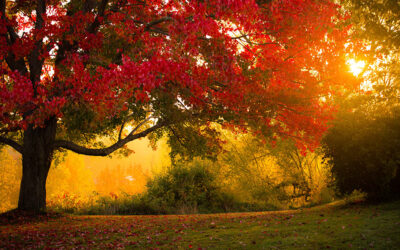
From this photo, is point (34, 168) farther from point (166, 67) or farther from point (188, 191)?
point (188, 191)

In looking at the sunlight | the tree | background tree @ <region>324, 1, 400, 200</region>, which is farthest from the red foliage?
the sunlight

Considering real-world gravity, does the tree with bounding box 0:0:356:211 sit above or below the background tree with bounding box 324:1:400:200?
above

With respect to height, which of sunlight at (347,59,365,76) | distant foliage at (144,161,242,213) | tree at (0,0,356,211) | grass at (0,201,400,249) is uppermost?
sunlight at (347,59,365,76)

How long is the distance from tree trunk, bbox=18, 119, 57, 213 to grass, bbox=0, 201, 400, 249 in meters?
1.87

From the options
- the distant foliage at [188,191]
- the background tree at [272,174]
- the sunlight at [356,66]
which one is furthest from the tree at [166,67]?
the background tree at [272,174]

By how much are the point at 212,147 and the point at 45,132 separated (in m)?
6.76

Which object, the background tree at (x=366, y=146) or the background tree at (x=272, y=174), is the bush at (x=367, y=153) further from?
the background tree at (x=272, y=174)

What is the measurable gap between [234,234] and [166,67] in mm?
4440

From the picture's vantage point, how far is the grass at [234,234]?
5.98 metres

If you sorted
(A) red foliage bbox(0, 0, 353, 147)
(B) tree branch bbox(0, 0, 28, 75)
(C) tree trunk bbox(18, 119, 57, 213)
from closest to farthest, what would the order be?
(A) red foliage bbox(0, 0, 353, 147)
(B) tree branch bbox(0, 0, 28, 75)
(C) tree trunk bbox(18, 119, 57, 213)

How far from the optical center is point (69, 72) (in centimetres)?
998

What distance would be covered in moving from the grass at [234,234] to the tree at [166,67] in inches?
116

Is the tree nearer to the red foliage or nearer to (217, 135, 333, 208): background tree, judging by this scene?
the red foliage

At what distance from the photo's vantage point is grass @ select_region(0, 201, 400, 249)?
5980 mm
